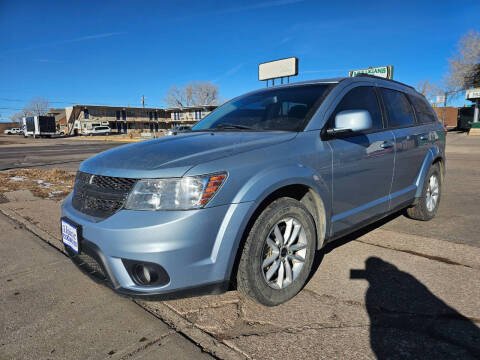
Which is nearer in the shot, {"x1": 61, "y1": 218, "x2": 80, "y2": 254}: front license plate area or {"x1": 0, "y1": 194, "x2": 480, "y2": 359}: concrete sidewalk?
{"x1": 0, "y1": 194, "x2": 480, "y2": 359}: concrete sidewalk

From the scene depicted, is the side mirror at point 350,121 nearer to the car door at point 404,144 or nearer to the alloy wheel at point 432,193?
the car door at point 404,144

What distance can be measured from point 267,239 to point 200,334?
74 centimetres

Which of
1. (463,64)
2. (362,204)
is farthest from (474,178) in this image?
(463,64)

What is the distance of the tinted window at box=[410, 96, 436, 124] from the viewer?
13.5ft

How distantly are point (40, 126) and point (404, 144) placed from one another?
53.5 m

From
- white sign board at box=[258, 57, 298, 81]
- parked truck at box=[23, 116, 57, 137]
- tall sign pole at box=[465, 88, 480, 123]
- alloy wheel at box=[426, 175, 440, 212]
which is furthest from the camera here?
parked truck at box=[23, 116, 57, 137]

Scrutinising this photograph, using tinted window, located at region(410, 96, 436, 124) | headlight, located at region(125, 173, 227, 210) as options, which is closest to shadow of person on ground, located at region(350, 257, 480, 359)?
headlight, located at region(125, 173, 227, 210)

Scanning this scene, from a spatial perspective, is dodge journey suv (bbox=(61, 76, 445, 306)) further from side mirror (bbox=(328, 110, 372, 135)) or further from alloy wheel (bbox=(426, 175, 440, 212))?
alloy wheel (bbox=(426, 175, 440, 212))

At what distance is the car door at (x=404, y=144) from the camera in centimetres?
345

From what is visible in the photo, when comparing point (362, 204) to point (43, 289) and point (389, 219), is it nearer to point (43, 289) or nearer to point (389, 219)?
point (389, 219)

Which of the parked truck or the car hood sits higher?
the parked truck

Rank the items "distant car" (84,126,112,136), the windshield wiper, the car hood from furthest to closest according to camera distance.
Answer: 1. "distant car" (84,126,112,136)
2. the windshield wiper
3. the car hood

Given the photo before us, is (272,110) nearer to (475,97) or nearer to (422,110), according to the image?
(422,110)

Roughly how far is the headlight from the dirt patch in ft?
16.3
